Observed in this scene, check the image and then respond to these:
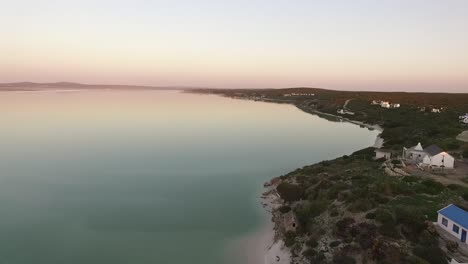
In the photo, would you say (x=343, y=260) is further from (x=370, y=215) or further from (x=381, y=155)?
(x=381, y=155)

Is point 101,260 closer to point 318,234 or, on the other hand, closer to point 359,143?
point 318,234

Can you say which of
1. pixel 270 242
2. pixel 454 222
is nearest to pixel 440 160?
pixel 454 222

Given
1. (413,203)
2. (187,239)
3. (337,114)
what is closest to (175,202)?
(187,239)

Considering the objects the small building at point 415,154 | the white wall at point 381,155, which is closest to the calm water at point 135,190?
the white wall at point 381,155

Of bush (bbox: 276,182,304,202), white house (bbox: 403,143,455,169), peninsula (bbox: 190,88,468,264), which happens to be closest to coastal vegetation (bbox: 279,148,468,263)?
peninsula (bbox: 190,88,468,264)

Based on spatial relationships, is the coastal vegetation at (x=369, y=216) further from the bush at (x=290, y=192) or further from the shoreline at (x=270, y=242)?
the shoreline at (x=270, y=242)

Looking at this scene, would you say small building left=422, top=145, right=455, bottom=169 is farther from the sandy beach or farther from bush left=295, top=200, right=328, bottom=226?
the sandy beach
